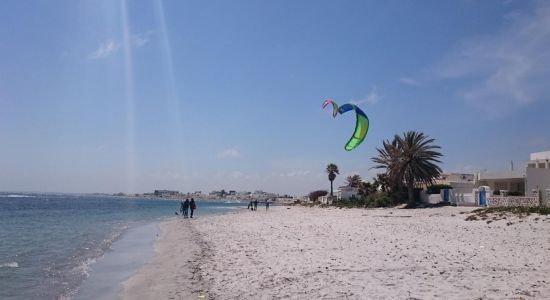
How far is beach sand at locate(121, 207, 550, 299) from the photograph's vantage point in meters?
8.10

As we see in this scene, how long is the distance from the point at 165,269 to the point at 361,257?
214 inches

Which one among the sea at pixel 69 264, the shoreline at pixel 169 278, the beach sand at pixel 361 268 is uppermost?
the beach sand at pixel 361 268

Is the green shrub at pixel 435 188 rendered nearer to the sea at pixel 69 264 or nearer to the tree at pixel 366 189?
the tree at pixel 366 189

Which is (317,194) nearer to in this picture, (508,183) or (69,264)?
(508,183)

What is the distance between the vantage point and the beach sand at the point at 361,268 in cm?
810

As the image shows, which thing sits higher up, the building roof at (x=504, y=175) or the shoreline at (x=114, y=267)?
the building roof at (x=504, y=175)

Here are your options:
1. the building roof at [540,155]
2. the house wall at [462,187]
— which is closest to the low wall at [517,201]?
the house wall at [462,187]

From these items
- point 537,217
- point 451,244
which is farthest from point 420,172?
point 451,244

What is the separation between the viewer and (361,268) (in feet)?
33.2

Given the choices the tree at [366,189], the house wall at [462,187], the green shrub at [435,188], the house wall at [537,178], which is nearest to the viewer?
the house wall at [537,178]

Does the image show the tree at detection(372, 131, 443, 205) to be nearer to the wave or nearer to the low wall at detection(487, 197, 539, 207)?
the low wall at detection(487, 197, 539, 207)

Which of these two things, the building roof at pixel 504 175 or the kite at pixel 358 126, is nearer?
the kite at pixel 358 126

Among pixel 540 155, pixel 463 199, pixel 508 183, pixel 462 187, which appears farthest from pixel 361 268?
pixel 540 155

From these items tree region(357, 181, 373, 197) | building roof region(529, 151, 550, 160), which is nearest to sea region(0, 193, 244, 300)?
tree region(357, 181, 373, 197)
